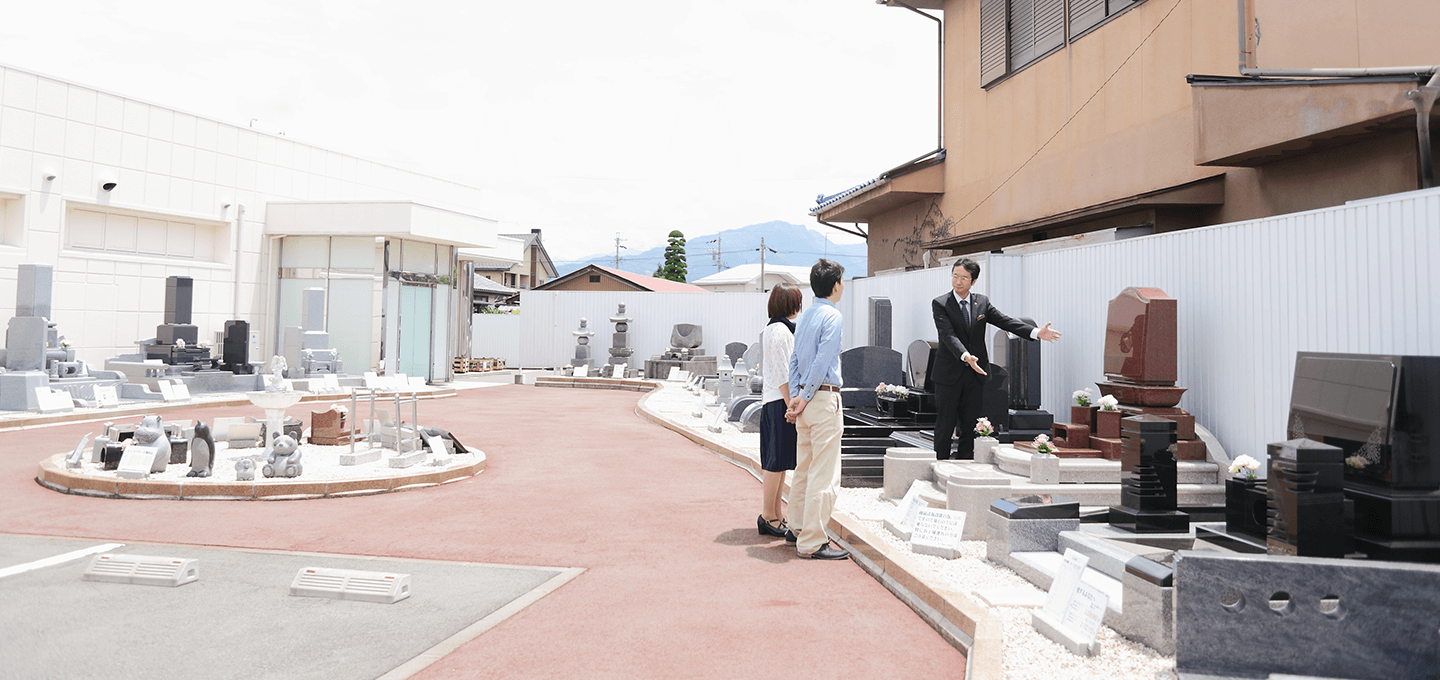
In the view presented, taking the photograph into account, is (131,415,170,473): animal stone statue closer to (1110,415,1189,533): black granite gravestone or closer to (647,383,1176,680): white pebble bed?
(647,383,1176,680): white pebble bed

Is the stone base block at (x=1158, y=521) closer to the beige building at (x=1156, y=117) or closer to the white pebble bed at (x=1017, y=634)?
the white pebble bed at (x=1017, y=634)

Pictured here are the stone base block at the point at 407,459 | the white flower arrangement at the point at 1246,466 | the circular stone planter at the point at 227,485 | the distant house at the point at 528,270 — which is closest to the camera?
the white flower arrangement at the point at 1246,466

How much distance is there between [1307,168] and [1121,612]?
703 cm

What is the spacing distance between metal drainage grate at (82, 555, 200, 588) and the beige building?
373 inches

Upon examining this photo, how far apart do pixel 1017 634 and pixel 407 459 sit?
6.81m

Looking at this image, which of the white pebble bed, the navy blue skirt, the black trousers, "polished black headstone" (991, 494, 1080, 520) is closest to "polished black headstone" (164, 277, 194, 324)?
the white pebble bed

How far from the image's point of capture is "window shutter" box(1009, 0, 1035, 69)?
14.0 meters

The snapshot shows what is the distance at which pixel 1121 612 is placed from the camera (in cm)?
385

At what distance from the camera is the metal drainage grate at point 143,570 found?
4766mm

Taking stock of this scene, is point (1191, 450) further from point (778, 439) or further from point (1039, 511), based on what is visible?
point (778, 439)

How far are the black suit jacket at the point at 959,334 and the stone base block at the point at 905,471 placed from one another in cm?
70

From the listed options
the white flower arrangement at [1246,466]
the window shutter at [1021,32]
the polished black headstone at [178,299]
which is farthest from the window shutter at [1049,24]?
the polished black headstone at [178,299]

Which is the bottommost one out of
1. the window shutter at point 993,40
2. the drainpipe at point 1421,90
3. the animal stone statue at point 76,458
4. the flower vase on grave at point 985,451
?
the animal stone statue at point 76,458

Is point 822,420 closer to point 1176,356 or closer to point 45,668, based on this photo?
point 1176,356
